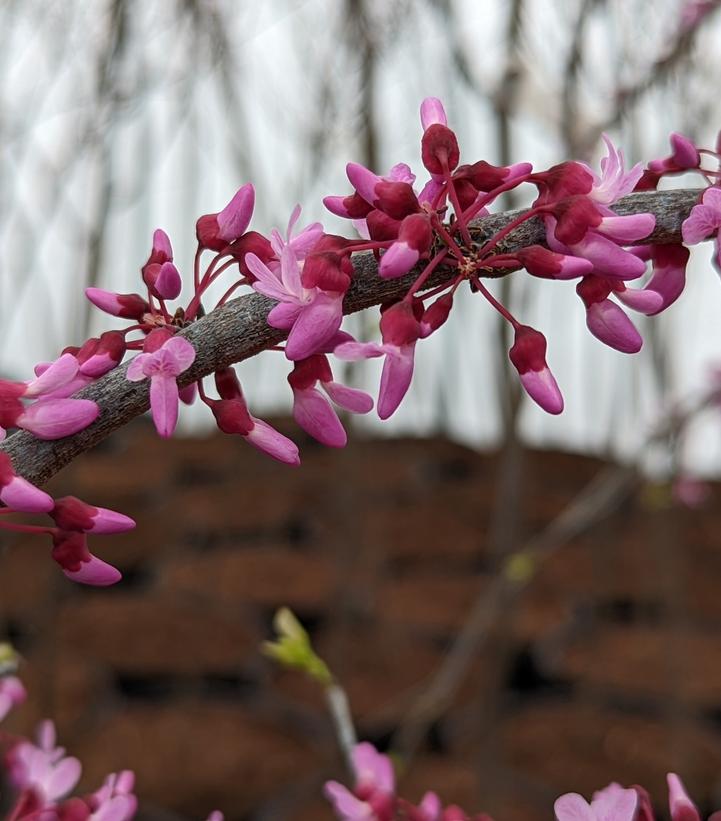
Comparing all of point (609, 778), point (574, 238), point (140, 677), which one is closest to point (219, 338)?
point (574, 238)

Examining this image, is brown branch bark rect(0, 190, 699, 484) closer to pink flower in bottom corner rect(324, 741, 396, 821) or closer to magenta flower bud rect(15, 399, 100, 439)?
magenta flower bud rect(15, 399, 100, 439)

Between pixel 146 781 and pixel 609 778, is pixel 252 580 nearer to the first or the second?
pixel 146 781

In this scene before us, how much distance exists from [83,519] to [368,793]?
11.3 inches

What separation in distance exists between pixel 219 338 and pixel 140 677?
2759 mm

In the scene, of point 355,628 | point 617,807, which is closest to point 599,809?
point 617,807

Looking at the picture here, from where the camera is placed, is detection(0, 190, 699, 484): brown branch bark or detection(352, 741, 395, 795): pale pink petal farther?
detection(352, 741, 395, 795): pale pink petal

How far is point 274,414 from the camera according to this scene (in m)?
3.31

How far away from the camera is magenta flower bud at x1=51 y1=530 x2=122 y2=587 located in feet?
1.54

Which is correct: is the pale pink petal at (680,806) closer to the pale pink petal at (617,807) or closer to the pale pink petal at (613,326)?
the pale pink petal at (617,807)

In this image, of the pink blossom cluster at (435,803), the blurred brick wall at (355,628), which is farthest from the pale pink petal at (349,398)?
the blurred brick wall at (355,628)

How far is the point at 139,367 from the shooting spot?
444 millimetres

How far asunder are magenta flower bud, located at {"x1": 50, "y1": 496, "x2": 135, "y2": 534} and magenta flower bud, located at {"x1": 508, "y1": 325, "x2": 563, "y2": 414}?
0.71 ft

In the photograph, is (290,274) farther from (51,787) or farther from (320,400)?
(51,787)

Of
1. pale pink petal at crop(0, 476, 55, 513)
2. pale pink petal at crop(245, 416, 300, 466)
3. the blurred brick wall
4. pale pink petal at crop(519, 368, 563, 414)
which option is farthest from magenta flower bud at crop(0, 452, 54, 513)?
the blurred brick wall
